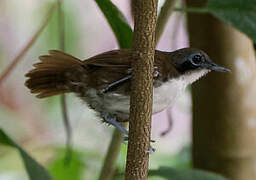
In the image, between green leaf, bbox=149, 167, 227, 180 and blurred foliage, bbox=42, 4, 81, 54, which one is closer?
green leaf, bbox=149, 167, 227, 180

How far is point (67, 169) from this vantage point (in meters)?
1.87

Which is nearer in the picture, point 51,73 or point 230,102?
point 51,73

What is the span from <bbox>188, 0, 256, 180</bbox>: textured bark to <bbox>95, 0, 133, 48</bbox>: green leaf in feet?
1.04

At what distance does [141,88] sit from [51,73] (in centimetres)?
53

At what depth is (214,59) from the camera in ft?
5.16

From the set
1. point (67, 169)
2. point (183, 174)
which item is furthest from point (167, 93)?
point (67, 169)

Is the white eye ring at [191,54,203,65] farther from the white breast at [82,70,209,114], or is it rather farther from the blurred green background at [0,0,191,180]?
the blurred green background at [0,0,191,180]

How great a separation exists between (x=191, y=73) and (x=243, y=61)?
241 millimetres

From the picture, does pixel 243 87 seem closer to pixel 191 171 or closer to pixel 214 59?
pixel 214 59

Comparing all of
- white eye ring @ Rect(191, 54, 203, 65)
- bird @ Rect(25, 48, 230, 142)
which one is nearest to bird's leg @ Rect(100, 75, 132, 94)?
bird @ Rect(25, 48, 230, 142)

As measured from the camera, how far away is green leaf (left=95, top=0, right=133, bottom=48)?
127cm

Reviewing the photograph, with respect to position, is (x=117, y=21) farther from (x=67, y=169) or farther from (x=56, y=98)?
(x=56, y=98)

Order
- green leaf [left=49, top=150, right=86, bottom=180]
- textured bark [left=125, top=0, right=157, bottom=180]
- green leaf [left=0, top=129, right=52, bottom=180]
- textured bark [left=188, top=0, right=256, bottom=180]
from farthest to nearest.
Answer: green leaf [left=49, top=150, right=86, bottom=180] → textured bark [left=188, top=0, right=256, bottom=180] → green leaf [left=0, top=129, right=52, bottom=180] → textured bark [left=125, top=0, right=157, bottom=180]

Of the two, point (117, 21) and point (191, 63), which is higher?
point (117, 21)
